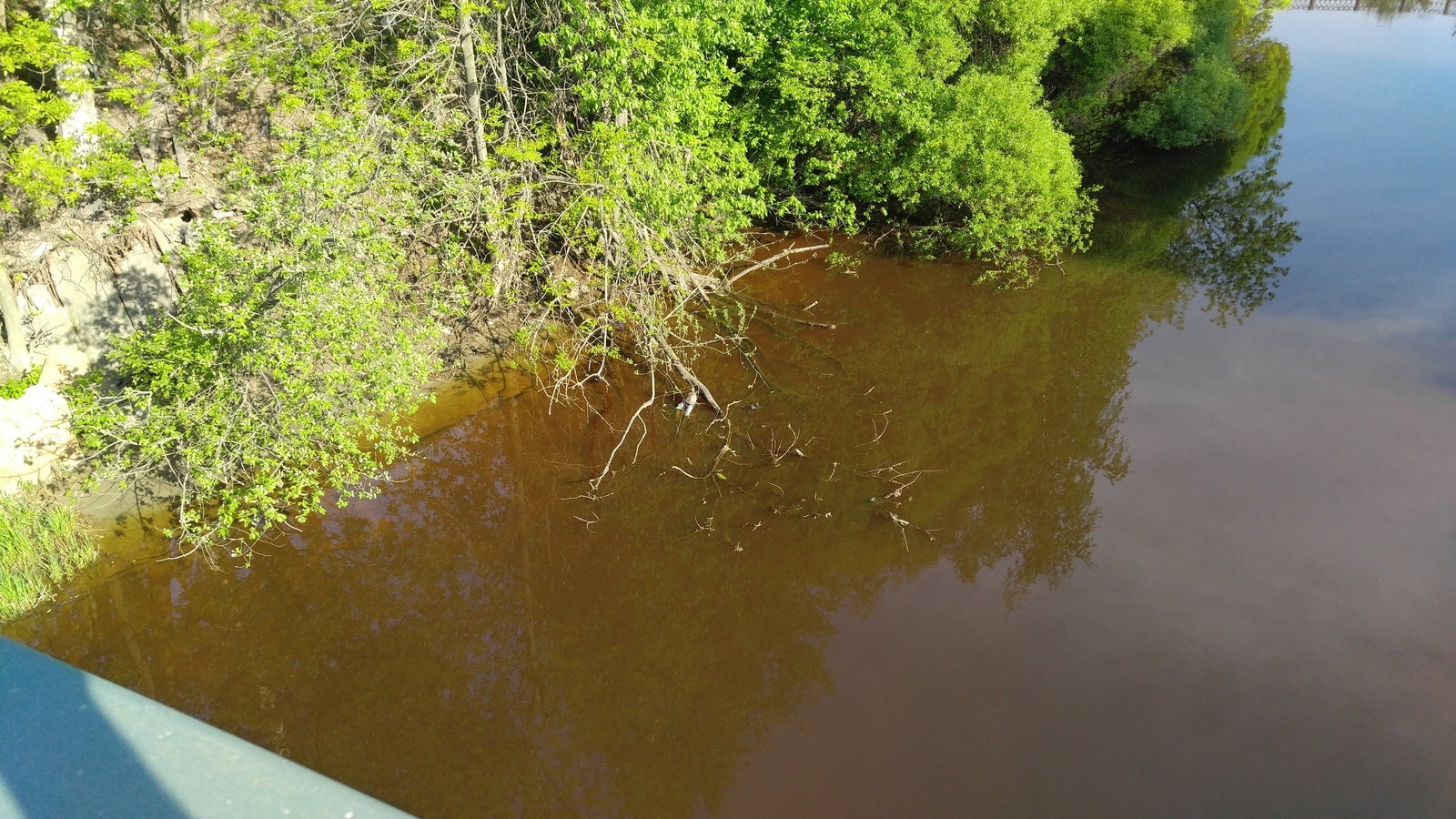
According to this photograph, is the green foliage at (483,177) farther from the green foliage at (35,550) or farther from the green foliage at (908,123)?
the green foliage at (35,550)

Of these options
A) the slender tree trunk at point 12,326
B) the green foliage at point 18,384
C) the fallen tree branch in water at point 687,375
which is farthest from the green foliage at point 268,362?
the fallen tree branch in water at point 687,375

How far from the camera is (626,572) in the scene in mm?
7887

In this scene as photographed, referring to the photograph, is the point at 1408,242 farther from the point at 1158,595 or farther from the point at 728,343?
the point at 728,343

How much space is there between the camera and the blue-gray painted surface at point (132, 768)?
6.11 feet

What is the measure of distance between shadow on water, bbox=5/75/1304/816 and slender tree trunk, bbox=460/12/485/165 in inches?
124

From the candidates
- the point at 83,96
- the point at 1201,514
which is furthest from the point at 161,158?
the point at 1201,514

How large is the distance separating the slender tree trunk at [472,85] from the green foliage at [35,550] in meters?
5.37

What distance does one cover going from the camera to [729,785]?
6.16 meters

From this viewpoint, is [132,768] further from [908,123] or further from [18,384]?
[908,123]

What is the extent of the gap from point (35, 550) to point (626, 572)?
5145mm

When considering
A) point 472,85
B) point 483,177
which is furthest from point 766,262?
point 472,85

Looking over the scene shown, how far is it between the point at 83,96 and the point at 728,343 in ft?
24.5

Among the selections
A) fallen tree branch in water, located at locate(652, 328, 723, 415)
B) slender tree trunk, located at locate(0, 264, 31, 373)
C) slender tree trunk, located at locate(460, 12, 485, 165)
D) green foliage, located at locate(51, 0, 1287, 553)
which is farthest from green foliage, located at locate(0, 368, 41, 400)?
fallen tree branch in water, located at locate(652, 328, 723, 415)

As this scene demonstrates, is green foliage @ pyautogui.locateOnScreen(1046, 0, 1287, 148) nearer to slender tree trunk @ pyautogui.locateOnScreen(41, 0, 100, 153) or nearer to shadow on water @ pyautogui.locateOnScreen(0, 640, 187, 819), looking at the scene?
slender tree trunk @ pyautogui.locateOnScreen(41, 0, 100, 153)
